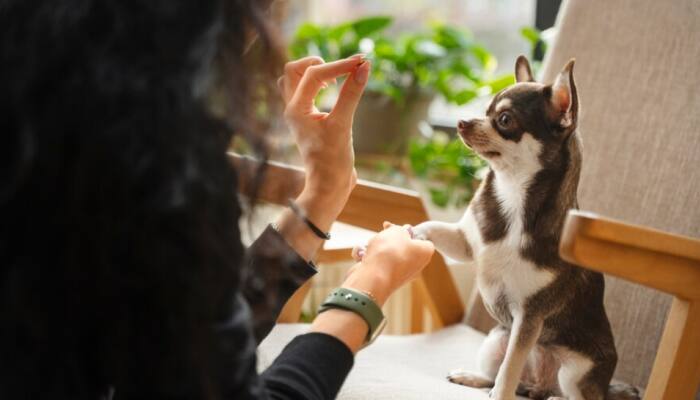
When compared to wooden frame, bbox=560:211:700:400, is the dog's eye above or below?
above

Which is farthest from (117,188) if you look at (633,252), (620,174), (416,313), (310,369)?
(416,313)

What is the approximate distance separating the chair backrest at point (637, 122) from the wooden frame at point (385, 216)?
0.27m

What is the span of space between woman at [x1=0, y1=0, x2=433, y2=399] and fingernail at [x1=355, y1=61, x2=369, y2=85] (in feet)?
0.78

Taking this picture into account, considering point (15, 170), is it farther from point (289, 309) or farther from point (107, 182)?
point (289, 309)

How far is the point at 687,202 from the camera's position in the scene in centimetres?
117

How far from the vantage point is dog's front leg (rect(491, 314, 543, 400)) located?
0.93 m

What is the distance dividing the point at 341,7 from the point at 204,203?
83.0 inches

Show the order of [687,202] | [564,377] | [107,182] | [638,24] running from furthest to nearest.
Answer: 1. [638,24]
2. [687,202]
3. [564,377]
4. [107,182]

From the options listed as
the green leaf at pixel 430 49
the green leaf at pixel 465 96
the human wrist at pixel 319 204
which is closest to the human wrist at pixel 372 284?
the human wrist at pixel 319 204

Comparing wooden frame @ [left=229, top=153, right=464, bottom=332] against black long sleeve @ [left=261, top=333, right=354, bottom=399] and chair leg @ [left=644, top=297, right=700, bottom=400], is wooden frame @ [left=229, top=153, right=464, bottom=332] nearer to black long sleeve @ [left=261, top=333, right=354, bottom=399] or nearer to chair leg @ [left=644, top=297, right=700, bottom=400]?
black long sleeve @ [left=261, top=333, right=354, bottom=399]

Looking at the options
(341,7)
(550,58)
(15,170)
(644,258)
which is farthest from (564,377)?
(341,7)

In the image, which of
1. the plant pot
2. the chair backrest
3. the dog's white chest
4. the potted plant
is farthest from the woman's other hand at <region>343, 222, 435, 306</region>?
the plant pot

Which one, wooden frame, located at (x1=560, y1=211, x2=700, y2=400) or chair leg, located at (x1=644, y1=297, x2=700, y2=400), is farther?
chair leg, located at (x1=644, y1=297, x2=700, y2=400)

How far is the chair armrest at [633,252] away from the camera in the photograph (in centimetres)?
73
